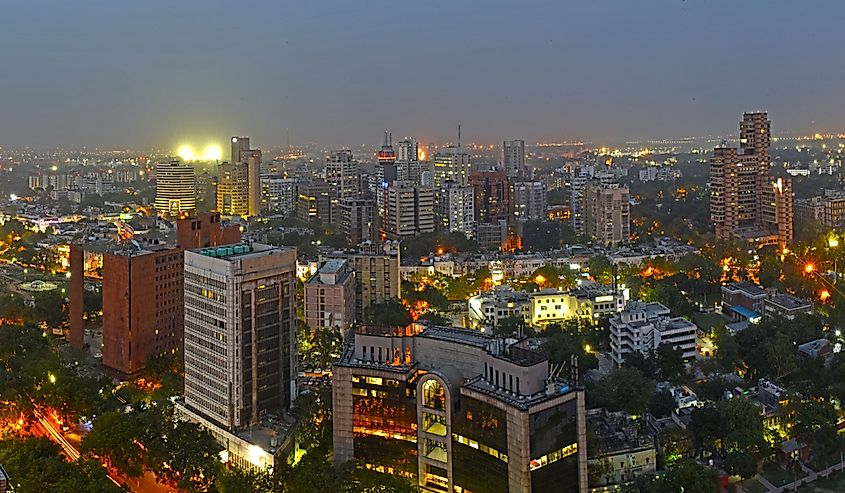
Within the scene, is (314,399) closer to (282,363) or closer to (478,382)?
(282,363)

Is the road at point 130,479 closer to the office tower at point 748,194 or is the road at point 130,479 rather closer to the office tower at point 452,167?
the office tower at point 748,194

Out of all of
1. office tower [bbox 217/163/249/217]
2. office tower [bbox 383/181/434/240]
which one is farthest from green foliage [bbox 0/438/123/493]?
office tower [bbox 217/163/249/217]

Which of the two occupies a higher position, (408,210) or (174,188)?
(174,188)

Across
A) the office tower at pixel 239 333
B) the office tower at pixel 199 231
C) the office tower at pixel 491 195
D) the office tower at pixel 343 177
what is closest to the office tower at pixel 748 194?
the office tower at pixel 491 195

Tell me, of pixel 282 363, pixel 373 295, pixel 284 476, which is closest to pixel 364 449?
pixel 284 476

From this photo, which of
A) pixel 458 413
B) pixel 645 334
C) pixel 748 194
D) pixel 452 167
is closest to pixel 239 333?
pixel 458 413

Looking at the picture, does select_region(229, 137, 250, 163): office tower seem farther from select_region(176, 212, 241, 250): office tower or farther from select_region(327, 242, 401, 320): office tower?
select_region(176, 212, 241, 250): office tower

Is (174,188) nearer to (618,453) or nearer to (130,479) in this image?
(130,479)
